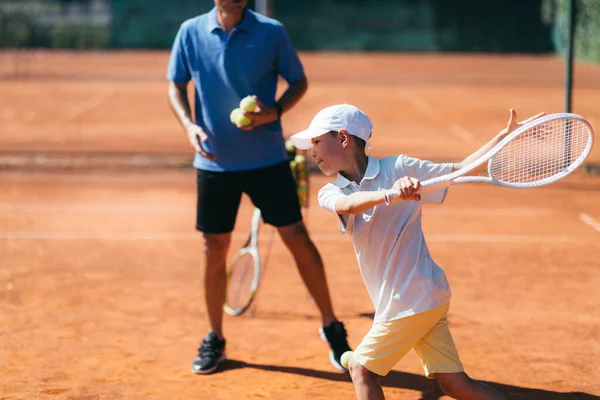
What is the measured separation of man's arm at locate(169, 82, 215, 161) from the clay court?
3.89ft

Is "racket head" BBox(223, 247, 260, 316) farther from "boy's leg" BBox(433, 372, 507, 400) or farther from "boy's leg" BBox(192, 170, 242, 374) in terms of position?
"boy's leg" BBox(433, 372, 507, 400)

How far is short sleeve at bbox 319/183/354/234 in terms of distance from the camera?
3.82 meters

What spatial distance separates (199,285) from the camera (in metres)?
7.21

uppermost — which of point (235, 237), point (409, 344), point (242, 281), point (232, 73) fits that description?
point (232, 73)

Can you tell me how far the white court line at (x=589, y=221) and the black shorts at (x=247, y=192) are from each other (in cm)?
452

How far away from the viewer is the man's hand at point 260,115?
203 inches

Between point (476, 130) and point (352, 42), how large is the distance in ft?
82.3

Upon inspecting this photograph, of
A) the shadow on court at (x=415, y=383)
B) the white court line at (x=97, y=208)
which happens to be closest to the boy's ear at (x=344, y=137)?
the shadow on court at (x=415, y=383)

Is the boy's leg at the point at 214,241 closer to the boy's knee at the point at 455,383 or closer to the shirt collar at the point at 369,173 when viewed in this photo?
the shirt collar at the point at 369,173

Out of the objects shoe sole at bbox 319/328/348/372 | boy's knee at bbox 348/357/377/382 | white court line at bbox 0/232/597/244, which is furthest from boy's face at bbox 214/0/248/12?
white court line at bbox 0/232/597/244

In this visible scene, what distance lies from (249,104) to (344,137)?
1347mm

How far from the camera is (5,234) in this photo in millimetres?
8891

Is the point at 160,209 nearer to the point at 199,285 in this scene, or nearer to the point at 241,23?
the point at 199,285

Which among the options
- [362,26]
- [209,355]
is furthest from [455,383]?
[362,26]
